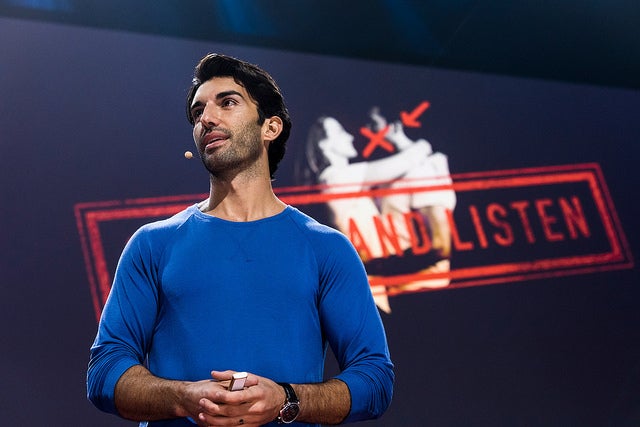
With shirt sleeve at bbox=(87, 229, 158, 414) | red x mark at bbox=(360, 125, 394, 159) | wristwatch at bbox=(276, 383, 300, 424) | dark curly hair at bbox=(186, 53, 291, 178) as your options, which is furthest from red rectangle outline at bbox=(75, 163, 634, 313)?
wristwatch at bbox=(276, 383, 300, 424)

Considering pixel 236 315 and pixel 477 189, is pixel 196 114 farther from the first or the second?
pixel 477 189

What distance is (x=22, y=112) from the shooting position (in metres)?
2.65

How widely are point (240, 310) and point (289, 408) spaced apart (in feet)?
0.64

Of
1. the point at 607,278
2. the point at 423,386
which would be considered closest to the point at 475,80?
the point at 607,278

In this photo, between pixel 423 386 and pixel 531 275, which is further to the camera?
pixel 531 275

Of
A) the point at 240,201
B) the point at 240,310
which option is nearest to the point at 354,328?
the point at 240,310

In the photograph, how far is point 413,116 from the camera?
307 centimetres

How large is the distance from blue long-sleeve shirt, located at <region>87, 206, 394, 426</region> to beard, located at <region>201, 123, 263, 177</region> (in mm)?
105

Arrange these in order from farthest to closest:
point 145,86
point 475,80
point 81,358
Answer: point 475,80, point 145,86, point 81,358

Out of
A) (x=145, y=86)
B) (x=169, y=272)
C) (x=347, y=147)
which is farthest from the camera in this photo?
(x=347, y=147)

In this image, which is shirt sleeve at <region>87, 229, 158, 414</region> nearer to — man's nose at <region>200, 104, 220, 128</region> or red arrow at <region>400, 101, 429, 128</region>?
man's nose at <region>200, 104, 220, 128</region>

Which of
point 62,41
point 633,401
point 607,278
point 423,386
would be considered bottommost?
point 633,401

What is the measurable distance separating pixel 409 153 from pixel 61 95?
1277 millimetres

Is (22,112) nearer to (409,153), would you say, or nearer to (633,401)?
(409,153)
